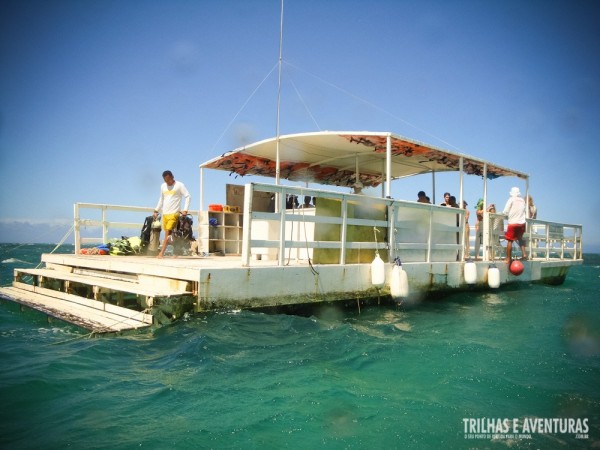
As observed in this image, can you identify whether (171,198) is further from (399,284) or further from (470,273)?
(470,273)

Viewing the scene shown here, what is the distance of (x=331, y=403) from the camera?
348 cm

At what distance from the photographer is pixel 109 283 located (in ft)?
21.6

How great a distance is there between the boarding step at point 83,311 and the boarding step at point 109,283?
11.3 inches

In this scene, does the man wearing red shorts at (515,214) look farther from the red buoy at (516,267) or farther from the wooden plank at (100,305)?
the wooden plank at (100,305)

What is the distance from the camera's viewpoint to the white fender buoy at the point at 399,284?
24.5 ft

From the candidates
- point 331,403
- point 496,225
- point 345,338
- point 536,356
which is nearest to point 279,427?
point 331,403

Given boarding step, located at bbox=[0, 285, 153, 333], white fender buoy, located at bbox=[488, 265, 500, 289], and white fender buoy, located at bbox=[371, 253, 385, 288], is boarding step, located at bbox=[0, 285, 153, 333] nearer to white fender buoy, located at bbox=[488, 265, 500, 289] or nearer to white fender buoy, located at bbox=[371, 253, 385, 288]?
white fender buoy, located at bbox=[371, 253, 385, 288]

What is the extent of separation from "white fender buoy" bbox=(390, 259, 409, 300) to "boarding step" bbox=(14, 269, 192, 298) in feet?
13.1

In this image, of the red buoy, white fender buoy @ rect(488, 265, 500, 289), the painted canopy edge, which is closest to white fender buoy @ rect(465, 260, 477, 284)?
white fender buoy @ rect(488, 265, 500, 289)

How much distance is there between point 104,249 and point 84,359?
19.9ft

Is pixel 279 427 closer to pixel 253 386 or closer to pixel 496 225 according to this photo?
pixel 253 386

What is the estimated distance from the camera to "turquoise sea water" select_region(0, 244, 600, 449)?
2.96m

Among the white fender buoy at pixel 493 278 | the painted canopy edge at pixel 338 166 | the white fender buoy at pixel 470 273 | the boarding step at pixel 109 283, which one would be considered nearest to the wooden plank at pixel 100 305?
the boarding step at pixel 109 283

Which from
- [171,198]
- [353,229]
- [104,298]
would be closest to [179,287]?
[104,298]
